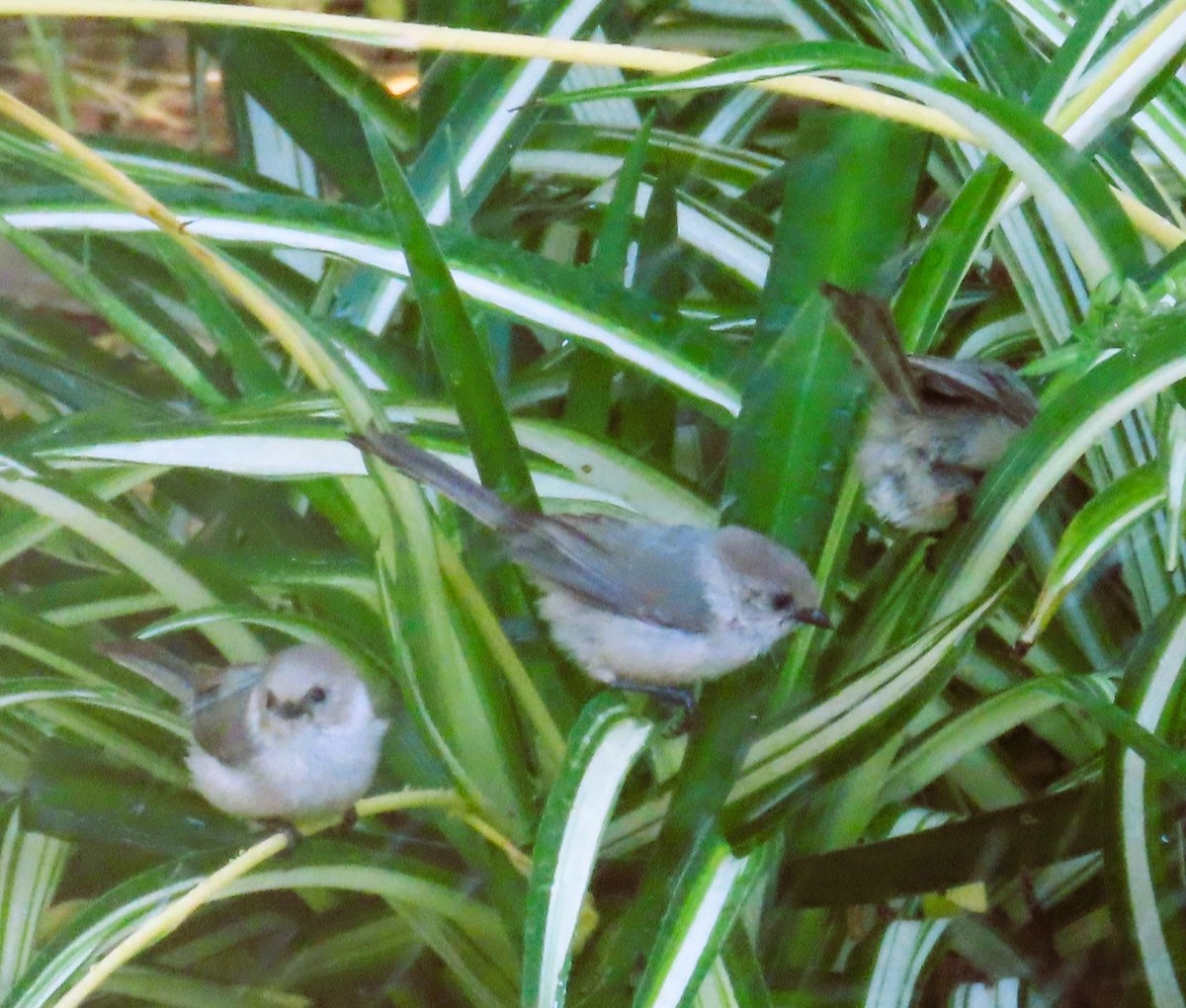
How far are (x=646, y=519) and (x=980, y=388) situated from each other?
7.4 inches

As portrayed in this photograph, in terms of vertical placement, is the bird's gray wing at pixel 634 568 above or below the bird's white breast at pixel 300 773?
above

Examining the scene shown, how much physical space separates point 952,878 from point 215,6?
0.48 meters

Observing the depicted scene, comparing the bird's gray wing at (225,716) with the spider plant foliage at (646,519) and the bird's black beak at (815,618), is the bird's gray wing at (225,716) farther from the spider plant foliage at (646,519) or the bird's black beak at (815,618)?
the bird's black beak at (815,618)

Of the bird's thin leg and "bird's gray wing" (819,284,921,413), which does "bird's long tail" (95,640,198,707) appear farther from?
"bird's gray wing" (819,284,921,413)

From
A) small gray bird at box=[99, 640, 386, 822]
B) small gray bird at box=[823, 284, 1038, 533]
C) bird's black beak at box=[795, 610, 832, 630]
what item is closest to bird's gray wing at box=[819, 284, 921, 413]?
small gray bird at box=[823, 284, 1038, 533]

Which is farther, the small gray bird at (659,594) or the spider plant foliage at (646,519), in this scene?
the small gray bird at (659,594)

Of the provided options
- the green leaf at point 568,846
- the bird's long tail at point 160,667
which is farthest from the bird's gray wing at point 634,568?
the bird's long tail at point 160,667

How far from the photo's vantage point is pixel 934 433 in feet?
2.13

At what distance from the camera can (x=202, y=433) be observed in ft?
1.82

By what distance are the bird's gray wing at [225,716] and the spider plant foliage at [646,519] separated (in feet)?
0.10

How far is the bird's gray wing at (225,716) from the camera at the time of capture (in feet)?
2.13

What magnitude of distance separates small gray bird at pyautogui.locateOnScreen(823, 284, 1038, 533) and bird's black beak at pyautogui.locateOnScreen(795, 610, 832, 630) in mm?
71

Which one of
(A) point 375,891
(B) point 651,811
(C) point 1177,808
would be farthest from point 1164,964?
(A) point 375,891

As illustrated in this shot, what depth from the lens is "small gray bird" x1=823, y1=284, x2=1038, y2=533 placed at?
61 cm
